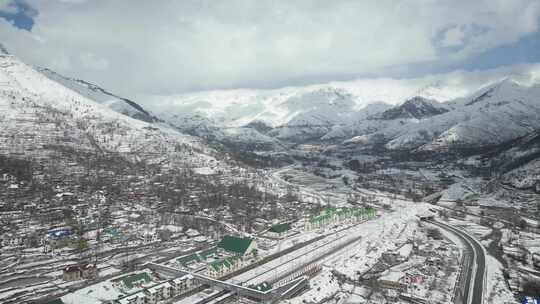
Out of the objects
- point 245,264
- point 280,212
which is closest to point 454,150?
point 280,212

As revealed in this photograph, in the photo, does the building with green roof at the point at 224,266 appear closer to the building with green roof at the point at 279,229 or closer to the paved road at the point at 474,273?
the building with green roof at the point at 279,229

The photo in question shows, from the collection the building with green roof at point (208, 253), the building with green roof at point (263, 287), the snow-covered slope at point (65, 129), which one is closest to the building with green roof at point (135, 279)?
the building with green roof at point (208, 253)

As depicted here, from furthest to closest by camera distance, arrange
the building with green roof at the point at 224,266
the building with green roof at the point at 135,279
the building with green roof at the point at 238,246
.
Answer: the building with green roof at the point at 238,246 < the building with green roof at the point at 224,266 < the building with green roof at the point at 135,279

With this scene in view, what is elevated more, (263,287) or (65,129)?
(65,129)

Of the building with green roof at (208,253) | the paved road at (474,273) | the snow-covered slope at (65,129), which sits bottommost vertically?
the paved road at (474,273)

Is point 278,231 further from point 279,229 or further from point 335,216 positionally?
point 335,216

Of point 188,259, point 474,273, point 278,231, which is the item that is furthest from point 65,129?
point 474,273

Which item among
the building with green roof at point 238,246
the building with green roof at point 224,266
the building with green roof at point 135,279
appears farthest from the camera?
the building with green roof at point 238,246

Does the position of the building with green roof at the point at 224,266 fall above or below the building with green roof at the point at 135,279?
above
